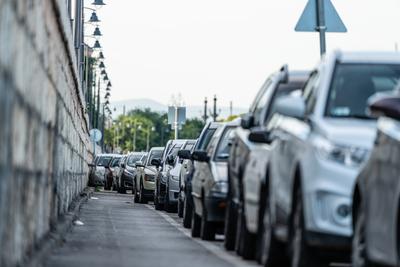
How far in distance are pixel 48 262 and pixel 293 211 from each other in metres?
2.94

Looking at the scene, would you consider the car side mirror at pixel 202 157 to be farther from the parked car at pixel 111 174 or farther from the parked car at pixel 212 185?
the parked car at pixel 111 174

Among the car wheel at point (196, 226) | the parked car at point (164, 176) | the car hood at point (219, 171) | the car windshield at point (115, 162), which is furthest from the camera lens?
the car windshield at point (115, 162)

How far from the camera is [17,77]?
36.4ft

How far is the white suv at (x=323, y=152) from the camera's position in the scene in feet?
39.6

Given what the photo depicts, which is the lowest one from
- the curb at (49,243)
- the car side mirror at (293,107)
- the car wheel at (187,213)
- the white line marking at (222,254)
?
the white line marking at (222,254)

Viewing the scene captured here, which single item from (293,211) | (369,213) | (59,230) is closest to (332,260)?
(293,211)

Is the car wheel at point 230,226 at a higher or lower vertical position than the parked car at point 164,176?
lower

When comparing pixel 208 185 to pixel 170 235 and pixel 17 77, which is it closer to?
pixel 170 235

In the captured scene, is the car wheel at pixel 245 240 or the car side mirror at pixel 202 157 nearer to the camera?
the car wheel at pixel 245 240

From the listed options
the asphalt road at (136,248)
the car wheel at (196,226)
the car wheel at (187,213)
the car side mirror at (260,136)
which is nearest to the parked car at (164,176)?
the asphalt road at (136,248)

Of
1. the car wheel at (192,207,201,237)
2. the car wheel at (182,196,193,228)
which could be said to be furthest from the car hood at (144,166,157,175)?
the car wheel at (192,207,201,237)

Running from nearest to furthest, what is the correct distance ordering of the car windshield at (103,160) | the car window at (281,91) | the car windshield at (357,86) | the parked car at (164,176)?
1. the car windshield at (357,86)
2. the car window at (281,91)
3. the parked car at (164,176)
4. the car windshield at (103,160)

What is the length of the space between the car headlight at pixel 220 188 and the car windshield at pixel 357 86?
18.4 feet

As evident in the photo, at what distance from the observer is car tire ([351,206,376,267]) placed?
11.1 metres
